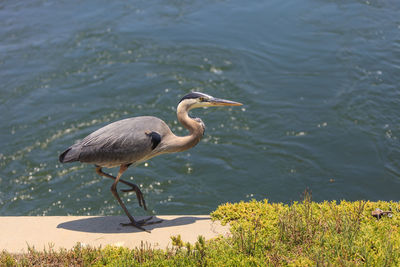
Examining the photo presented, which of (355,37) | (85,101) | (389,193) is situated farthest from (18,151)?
(355,37)

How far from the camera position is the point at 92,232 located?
6844 mm

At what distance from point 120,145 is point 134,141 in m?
0.22

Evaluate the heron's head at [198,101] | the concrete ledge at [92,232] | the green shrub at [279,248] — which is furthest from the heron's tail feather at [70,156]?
the heron's head at [198,101]

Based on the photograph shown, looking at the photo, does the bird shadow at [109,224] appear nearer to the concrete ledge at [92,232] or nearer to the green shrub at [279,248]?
the concrete ledge at [92,232]

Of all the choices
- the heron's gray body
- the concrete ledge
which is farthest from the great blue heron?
the concrete ledge

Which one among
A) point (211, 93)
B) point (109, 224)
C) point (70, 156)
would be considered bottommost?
point (109, 224)

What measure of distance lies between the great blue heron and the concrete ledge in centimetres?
32

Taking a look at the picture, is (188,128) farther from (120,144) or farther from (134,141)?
(120,144)

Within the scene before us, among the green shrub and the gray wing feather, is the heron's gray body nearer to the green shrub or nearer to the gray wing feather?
the gray wing feather

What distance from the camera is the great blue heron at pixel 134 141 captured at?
23.2 feet

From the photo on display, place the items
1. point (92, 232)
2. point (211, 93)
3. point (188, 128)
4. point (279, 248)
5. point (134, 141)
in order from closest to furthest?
point (279, 248)
point (92, 232)
point (134, 141)
point (188, 128)
point (211, 93)

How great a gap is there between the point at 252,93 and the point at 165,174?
12.8 ft

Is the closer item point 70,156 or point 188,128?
point 70,156

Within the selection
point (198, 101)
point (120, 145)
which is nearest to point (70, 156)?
point (120, 145)
